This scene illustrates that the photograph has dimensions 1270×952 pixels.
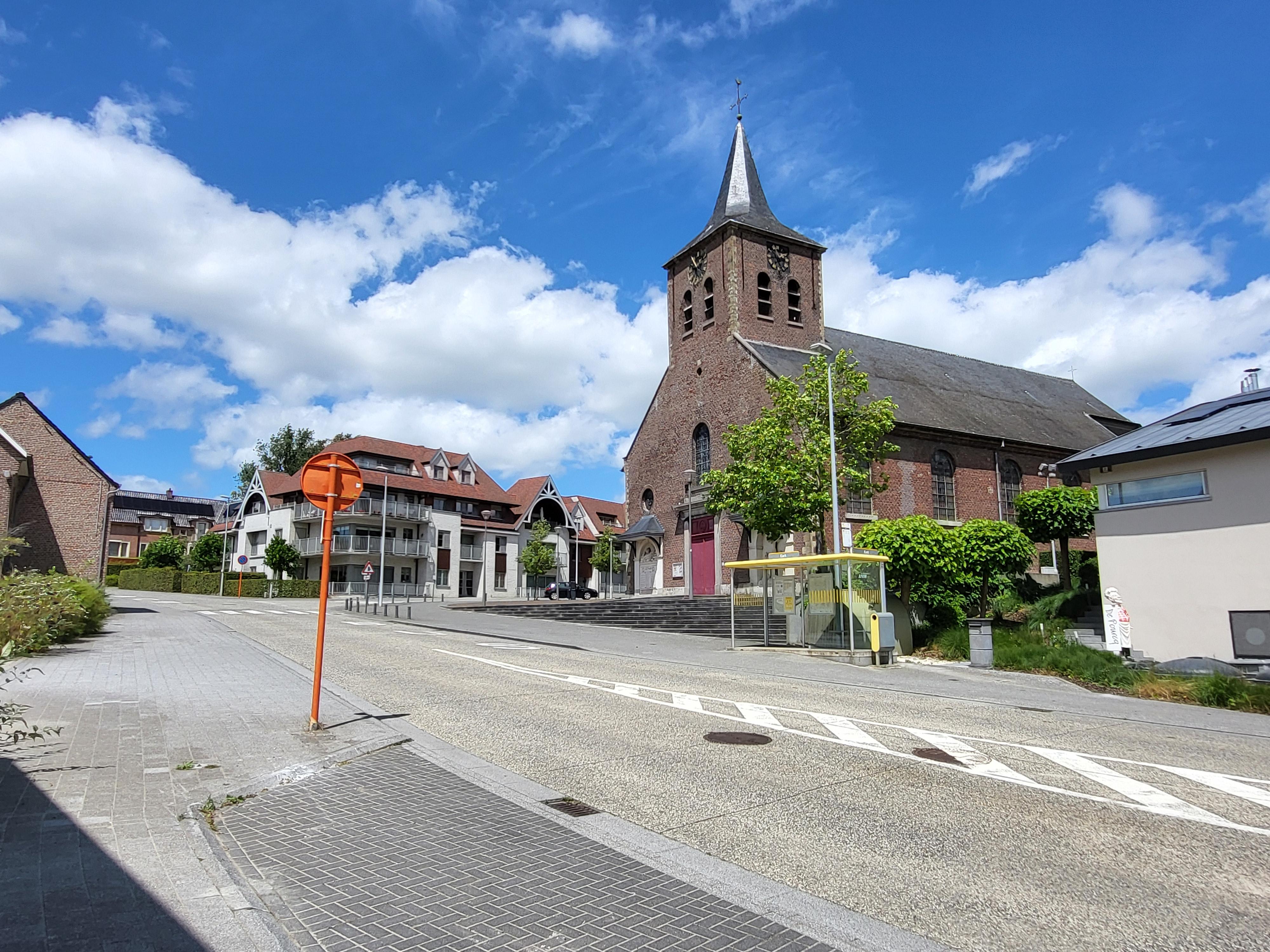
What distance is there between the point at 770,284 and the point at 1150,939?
3518 centimetres

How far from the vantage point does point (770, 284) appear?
36875mm

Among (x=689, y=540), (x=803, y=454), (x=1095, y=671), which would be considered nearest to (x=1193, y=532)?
(x=1095, y=671)

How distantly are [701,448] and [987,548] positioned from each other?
18.2 metres

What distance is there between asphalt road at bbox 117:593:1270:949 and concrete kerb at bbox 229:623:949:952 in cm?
12

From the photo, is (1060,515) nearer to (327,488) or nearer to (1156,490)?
(1156,490)

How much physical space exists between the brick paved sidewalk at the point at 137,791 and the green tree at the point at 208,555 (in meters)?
52.6

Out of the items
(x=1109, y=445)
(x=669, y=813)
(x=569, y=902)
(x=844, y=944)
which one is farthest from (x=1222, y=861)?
(x=1109, y=445)

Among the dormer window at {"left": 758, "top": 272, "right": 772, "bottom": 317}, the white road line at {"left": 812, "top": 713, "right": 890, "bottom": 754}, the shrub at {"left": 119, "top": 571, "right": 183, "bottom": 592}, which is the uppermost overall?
the dormer window at {"left": 758, "top": 272, "right": 772, "bottom": 317}

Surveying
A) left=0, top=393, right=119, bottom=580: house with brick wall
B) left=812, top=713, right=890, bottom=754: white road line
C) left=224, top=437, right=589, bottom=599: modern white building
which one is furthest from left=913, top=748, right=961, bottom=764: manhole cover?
left=224, top=437, right=589, bottom=599: modern white building

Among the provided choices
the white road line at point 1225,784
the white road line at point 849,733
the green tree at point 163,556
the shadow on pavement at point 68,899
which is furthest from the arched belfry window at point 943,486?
the green tree at point 163,556

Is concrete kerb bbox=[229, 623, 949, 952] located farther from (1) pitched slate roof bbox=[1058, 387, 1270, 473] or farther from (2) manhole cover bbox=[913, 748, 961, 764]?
(1) pitched slate roof bbox=[1058, 387, 1270, 473]

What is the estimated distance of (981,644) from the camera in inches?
663

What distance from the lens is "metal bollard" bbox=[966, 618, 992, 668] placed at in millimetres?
16703

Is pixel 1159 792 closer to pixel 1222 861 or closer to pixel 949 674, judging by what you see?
pixel 1222 861
